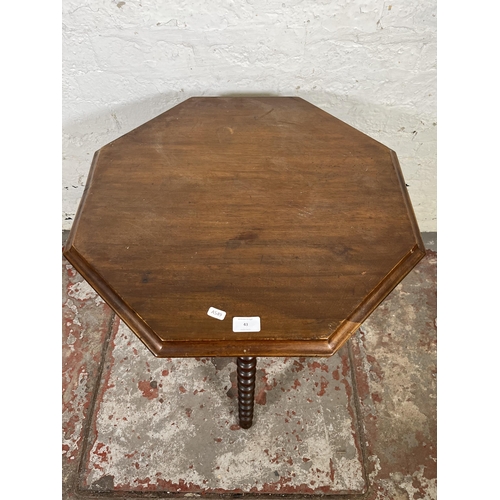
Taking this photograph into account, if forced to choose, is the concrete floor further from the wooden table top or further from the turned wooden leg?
the wooden table top

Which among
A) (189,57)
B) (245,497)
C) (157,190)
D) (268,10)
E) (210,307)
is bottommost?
(245,497)

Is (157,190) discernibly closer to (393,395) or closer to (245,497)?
(245,497)

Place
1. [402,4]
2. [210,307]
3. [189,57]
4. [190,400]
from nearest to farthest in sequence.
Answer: [210,307] → [402,4] → [189,57] → [190,400]

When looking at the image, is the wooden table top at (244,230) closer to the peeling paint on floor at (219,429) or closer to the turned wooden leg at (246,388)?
the turned wooden leg at (246,388)

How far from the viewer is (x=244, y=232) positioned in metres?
1.21

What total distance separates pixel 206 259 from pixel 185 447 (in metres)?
0.81

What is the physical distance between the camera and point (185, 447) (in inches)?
63.8

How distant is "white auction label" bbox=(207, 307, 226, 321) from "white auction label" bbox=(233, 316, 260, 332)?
3 centimetres

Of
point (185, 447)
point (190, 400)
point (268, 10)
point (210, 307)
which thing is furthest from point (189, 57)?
point (185, 447)

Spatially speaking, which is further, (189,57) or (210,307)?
(189,57)

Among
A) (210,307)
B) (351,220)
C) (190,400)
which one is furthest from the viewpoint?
(190,400)

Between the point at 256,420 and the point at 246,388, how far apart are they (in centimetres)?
32

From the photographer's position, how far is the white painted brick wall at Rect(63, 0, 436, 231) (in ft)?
4.61

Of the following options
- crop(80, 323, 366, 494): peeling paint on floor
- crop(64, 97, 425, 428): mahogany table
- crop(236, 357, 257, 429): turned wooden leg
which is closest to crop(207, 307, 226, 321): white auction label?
crop(64, 97, 425, 428): mahogany table
